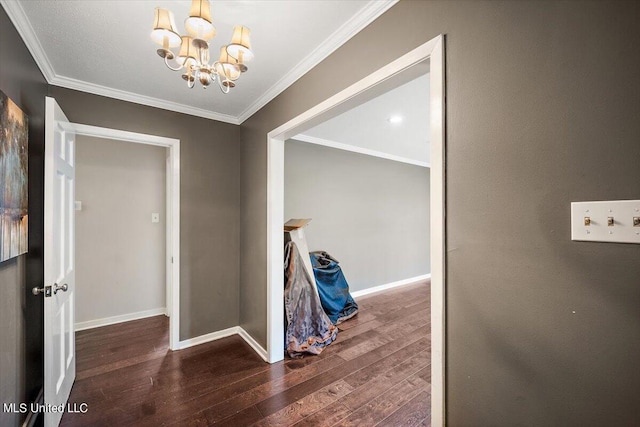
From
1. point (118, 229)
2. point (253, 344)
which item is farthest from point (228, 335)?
point (118, 229)

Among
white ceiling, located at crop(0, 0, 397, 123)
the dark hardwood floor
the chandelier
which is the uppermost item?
white ceiling, located at crop(0, 0, 397, 123)

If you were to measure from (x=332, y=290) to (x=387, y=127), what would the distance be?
219 cm

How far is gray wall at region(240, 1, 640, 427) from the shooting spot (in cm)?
72

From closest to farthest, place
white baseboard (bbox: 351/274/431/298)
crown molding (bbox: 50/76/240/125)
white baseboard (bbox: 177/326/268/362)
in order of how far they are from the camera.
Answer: crown molding (bbox: 50/76/240/125), white baseboard (bbox: 177/326/268/362), white baseboard (bbox: 351/274/431/298)

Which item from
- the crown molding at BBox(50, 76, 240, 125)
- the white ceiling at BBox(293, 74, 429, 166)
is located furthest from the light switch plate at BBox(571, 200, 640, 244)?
the crown molding at BBox(50, 76, 240, 125)

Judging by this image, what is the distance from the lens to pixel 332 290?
348 centimetres

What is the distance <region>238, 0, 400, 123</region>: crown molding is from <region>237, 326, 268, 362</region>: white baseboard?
2.33m

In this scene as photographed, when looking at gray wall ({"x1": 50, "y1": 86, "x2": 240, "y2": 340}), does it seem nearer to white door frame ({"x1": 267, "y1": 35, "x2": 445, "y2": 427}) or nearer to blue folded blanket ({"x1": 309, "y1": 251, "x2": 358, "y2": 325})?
blue folded blanket ({"x1": 309, "y1": 251, "x2": 358, "y2": 325})

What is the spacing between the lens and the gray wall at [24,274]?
52.0 inches

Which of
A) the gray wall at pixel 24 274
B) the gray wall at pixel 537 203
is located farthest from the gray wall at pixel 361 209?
the gray wall at pixel 537 203

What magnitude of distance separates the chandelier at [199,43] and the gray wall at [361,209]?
7.20 feet

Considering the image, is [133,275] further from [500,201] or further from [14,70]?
[500,201]

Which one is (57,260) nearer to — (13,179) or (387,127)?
(13,179)

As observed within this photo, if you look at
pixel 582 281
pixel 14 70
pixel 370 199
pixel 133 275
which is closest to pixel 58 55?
pixel 14 70
